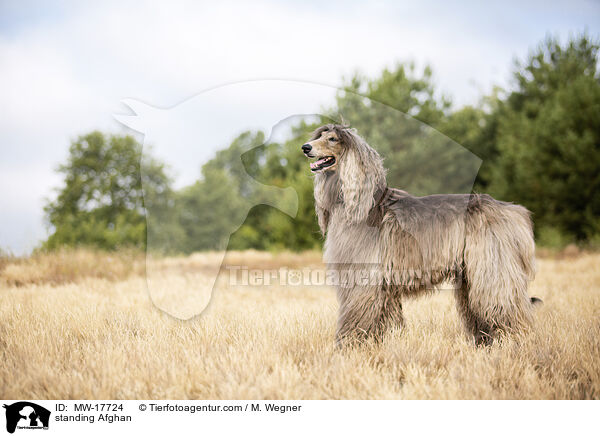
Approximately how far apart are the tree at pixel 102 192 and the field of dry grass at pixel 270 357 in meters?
9.60

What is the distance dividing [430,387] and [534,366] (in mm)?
757

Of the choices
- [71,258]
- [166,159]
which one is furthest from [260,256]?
[166,159]

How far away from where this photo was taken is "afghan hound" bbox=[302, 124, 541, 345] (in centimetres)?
281

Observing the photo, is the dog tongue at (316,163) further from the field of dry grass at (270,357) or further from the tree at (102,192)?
the tree at (102,192)

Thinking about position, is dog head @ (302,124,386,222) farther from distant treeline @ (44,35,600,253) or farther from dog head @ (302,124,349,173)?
distant treeline @ (44,35,600,253)

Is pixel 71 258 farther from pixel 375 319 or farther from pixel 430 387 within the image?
pixel 430 387

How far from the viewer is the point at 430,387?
2.19 meters

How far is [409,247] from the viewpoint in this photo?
9.29 ft

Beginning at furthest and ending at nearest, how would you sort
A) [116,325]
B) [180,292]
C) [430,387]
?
[180,292]
[116,325]
[430,387]

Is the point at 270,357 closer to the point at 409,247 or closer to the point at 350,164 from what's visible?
the point at 409,247

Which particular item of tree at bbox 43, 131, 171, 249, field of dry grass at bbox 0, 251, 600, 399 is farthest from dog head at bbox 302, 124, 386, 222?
tree at bbox 43, 131, 171, 249
